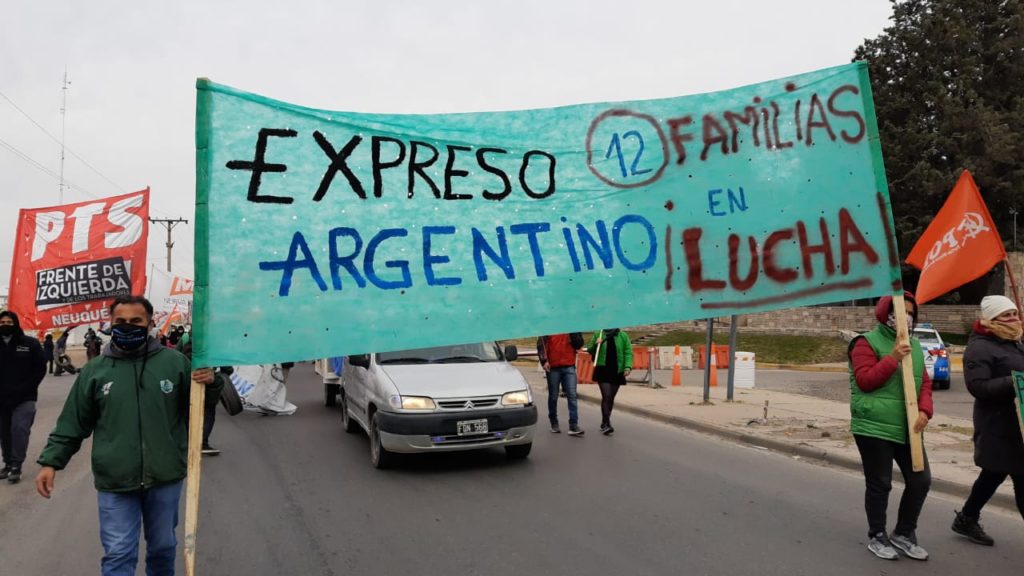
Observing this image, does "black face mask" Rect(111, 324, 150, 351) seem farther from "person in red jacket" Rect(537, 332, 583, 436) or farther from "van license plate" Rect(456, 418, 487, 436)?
"person in red jacket" Rect(537, 332, 583, 436)

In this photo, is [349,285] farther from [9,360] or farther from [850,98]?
[9,360]

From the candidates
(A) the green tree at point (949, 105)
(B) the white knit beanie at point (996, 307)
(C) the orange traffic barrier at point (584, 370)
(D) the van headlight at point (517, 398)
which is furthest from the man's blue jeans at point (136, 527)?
(A) the green tree at point (949, 105)

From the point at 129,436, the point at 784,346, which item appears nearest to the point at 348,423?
the point at 129,436

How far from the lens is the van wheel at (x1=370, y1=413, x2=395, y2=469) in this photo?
26.7 ft

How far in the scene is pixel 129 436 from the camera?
3.72 m

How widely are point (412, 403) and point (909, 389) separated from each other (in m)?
4.90

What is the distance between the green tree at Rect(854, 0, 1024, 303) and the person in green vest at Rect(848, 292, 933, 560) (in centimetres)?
3688

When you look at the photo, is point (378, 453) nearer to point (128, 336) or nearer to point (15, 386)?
point (15, 386)

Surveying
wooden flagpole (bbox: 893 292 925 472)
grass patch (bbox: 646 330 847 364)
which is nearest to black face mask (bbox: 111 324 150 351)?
wooden flagpole (bbox: 893 292 925 472)

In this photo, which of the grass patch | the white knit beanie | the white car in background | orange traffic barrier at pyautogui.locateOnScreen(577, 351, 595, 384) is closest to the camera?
the white knit beanie

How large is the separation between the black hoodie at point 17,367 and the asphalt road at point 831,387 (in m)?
14.2

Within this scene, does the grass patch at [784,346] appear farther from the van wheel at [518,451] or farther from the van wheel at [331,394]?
the van wheel at [518,451]

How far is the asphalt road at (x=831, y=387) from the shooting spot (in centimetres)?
1484

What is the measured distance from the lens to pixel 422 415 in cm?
775
